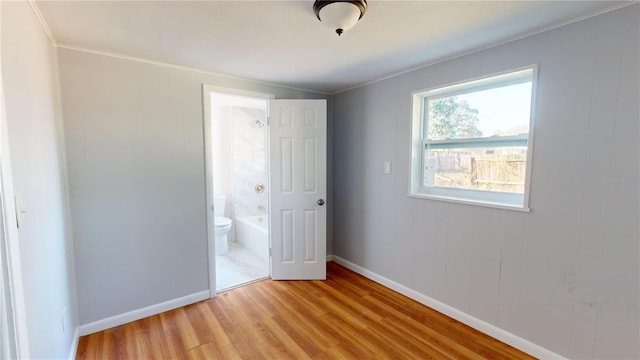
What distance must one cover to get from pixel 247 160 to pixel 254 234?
4.13 feet

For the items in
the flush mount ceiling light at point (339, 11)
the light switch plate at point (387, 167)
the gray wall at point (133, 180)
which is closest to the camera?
the flush mount ceiling light at point (339, 11)

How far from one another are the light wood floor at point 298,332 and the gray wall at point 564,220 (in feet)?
0.99

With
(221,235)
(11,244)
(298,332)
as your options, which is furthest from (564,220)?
(221,235)

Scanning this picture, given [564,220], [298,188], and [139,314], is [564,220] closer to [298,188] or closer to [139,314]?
[298,188]

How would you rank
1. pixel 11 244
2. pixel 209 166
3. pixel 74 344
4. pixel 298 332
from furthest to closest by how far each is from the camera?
pixel 209 166 → pixel 298 332 → pixel 74 344 → pixel 11 244

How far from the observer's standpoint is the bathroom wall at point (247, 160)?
4.50m

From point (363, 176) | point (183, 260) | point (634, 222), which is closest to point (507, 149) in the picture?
point (634, 222)

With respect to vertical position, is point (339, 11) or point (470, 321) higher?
point (339, 11)

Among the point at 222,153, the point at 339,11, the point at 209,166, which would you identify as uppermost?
the point at 339,11

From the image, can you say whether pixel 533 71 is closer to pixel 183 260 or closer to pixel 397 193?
pixel 397 193

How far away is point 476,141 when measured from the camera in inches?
87.1

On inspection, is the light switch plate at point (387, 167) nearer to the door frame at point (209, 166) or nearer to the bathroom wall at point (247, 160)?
the door frame at point (209, 166)

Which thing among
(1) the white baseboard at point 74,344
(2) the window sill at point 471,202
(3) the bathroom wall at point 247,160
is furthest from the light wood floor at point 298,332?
(3) the bathroom wall at point 247,160

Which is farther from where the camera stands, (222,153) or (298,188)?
(222,153)
